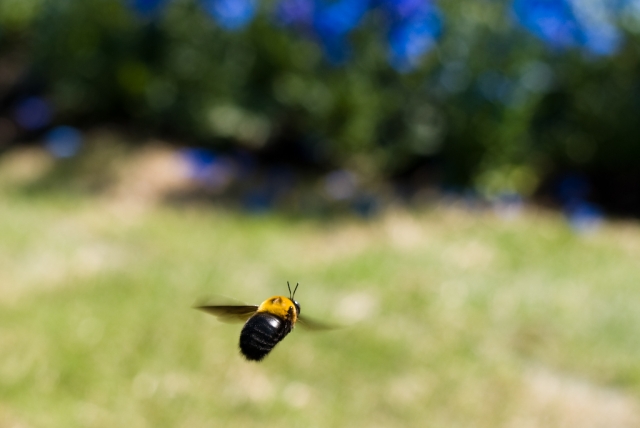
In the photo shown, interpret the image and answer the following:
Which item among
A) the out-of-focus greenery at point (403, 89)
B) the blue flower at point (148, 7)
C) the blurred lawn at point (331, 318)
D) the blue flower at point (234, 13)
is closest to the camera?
the blurred lawn at point (331, 318)

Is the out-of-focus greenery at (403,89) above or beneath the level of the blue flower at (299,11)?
beneath

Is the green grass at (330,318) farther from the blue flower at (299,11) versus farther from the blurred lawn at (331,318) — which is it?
the blue flower at (299,11)

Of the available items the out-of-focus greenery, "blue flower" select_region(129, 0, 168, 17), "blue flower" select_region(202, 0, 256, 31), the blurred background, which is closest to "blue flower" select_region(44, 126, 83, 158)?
the blurred background

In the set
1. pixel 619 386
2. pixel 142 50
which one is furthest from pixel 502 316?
pixel 142 50

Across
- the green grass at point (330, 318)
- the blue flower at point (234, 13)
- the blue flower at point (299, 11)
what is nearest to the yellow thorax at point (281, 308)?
the green grass at point (330, 318)

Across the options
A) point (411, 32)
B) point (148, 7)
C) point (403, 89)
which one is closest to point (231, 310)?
point (411, 32)

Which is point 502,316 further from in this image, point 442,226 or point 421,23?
point 421,23

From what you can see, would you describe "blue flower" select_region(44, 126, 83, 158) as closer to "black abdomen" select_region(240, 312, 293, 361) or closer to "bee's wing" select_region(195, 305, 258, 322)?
"bee's wing" select_region(195, 305, 258, 322)
